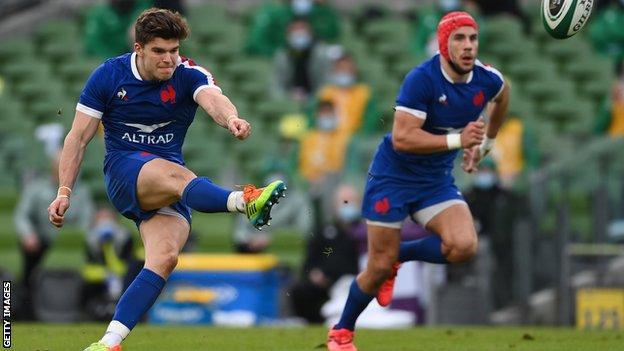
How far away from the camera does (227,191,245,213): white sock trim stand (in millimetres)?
10102

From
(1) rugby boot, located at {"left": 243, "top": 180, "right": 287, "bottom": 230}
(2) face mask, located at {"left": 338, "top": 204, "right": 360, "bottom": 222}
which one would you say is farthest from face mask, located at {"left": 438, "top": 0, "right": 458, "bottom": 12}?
(1) rugby boot, located at {"left": 243, "top": 180, "right": 287, "bottom": 230}

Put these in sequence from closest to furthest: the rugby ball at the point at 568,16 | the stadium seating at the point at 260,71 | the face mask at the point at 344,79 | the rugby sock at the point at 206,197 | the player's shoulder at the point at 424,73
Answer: the rugby sock at the point at 206,197
the player's shoulder at the point at 424,73
the rugby ball at the point at 568,16
the face mask at the point at 344,79
the stadium seating at the point at 260,71

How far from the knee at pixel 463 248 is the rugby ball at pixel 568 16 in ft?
5.55

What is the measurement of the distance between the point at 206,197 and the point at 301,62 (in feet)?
37.0

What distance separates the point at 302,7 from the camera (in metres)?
22.0

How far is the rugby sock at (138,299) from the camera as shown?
10.3m

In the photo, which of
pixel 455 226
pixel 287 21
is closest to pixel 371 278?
pixel 455 226

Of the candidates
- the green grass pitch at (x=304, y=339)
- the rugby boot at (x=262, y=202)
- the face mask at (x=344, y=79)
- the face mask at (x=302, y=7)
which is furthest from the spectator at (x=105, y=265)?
the rugby boot at (x=262, y=202)

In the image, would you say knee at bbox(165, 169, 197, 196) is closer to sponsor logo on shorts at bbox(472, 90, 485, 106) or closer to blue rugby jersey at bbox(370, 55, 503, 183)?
blue rugby jersey at bbox(370, 55, 503, 183)

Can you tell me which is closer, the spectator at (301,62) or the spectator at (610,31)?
the spectator at (301,62)

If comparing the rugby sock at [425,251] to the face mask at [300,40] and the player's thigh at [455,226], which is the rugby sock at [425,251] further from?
the face mask at [300,40]

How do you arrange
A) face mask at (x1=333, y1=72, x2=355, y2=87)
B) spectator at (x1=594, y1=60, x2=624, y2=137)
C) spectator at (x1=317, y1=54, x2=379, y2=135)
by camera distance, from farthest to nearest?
face mask at (x1=333, y1=72, x2=355, y2=87)
spectator at (x1=317, y1=54, x2=379, y2=135)
spectator at (x1=594, y1=60, x2=624, y2=137)

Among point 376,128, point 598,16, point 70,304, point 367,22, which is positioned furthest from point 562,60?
point 70,304

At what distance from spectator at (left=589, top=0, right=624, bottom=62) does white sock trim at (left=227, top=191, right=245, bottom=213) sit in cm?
1222
